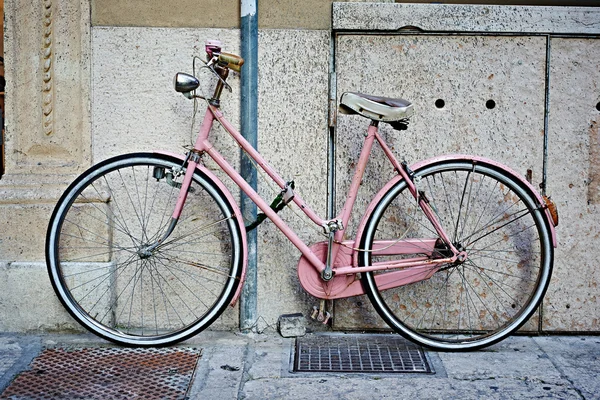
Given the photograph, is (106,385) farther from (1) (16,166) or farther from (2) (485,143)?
(2) (485,143)

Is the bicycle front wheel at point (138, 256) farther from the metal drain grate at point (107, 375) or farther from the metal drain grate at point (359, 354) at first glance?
the metal drain grate at point (359, 354)

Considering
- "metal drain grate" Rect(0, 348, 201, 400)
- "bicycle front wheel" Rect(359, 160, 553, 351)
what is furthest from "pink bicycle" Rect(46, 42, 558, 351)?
"metal drain grate" Rect(0, 348, 201, 400)

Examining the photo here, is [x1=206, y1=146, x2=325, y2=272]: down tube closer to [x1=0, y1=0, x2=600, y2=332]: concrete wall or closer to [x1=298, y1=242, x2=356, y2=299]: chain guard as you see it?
[x1=298, y1=242, x2=356, y2=299]: chain guard

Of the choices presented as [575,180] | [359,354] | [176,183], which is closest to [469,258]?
[575,180]

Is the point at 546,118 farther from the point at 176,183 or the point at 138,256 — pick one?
the point at 138,256

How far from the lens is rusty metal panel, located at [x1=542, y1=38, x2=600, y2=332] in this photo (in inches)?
177

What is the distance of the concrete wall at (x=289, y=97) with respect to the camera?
14.7 feet

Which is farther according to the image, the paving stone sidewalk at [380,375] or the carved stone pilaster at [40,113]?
the carved stone pilaster at [40,113]

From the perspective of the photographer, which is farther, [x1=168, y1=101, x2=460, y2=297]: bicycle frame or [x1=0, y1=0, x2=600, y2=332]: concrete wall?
[x1=0, y1=0, x2=600, y2=332]: concrete wall

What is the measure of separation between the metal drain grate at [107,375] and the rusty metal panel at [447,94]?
1.28 metres

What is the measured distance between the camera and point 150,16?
4.50 m

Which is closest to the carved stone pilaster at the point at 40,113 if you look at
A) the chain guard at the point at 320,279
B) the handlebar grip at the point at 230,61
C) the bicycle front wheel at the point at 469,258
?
the handlebar grip at the point at 230,61

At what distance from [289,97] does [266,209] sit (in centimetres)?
75

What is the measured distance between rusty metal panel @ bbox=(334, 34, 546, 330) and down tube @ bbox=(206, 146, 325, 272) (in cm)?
45
